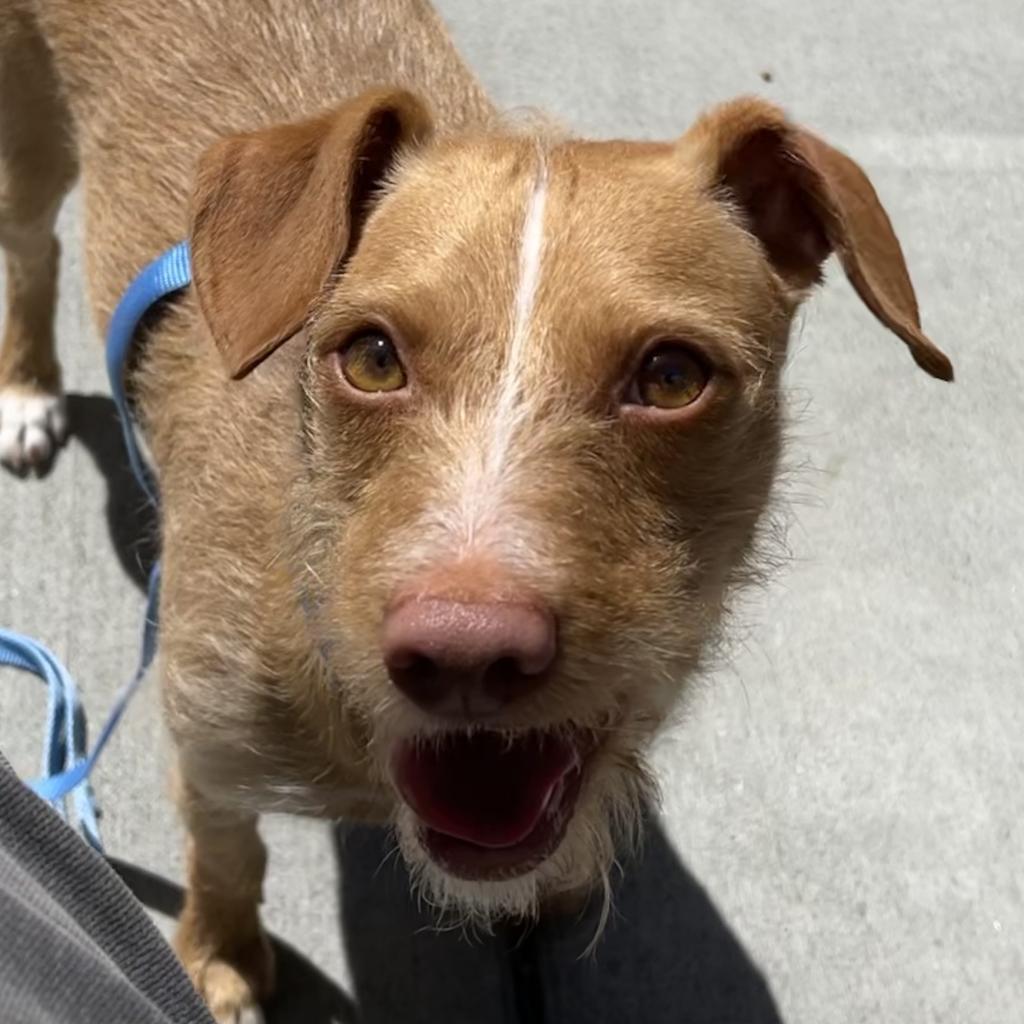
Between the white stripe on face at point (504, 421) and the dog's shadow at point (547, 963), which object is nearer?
the white stripe on face at point (504, 421)

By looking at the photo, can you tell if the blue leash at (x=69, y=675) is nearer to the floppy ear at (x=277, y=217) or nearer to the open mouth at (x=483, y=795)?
the floppy ear at (x=277, y=217)

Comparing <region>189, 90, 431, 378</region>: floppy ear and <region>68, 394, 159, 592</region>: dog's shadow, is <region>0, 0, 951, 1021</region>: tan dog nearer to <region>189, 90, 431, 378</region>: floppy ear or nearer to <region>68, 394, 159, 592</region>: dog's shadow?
<region>189, 90, 431, 378</region>: floppy ear

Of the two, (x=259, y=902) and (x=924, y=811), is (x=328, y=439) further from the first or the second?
(x=924, y=811)

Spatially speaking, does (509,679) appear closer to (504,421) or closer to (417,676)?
(417,676)

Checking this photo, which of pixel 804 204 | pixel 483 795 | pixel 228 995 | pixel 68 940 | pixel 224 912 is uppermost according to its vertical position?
pixel 804 204

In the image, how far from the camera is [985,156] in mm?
4684

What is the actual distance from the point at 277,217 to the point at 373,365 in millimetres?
298

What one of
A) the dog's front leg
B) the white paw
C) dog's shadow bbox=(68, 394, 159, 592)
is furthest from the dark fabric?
the white paw

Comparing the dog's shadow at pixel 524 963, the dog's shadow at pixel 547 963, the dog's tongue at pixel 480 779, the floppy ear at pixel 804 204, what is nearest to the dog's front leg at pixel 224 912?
the dog's shadow at pixel 524 963

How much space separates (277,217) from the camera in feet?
6.64

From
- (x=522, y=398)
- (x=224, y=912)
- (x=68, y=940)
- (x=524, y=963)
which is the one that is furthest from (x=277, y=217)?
(x=524, y=963)

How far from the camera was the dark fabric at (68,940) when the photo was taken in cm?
144

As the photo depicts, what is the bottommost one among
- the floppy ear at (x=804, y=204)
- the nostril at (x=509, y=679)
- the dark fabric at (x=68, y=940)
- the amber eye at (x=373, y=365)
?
the dark fabric at (x=68, y=940)

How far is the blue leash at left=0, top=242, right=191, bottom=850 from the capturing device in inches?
108
